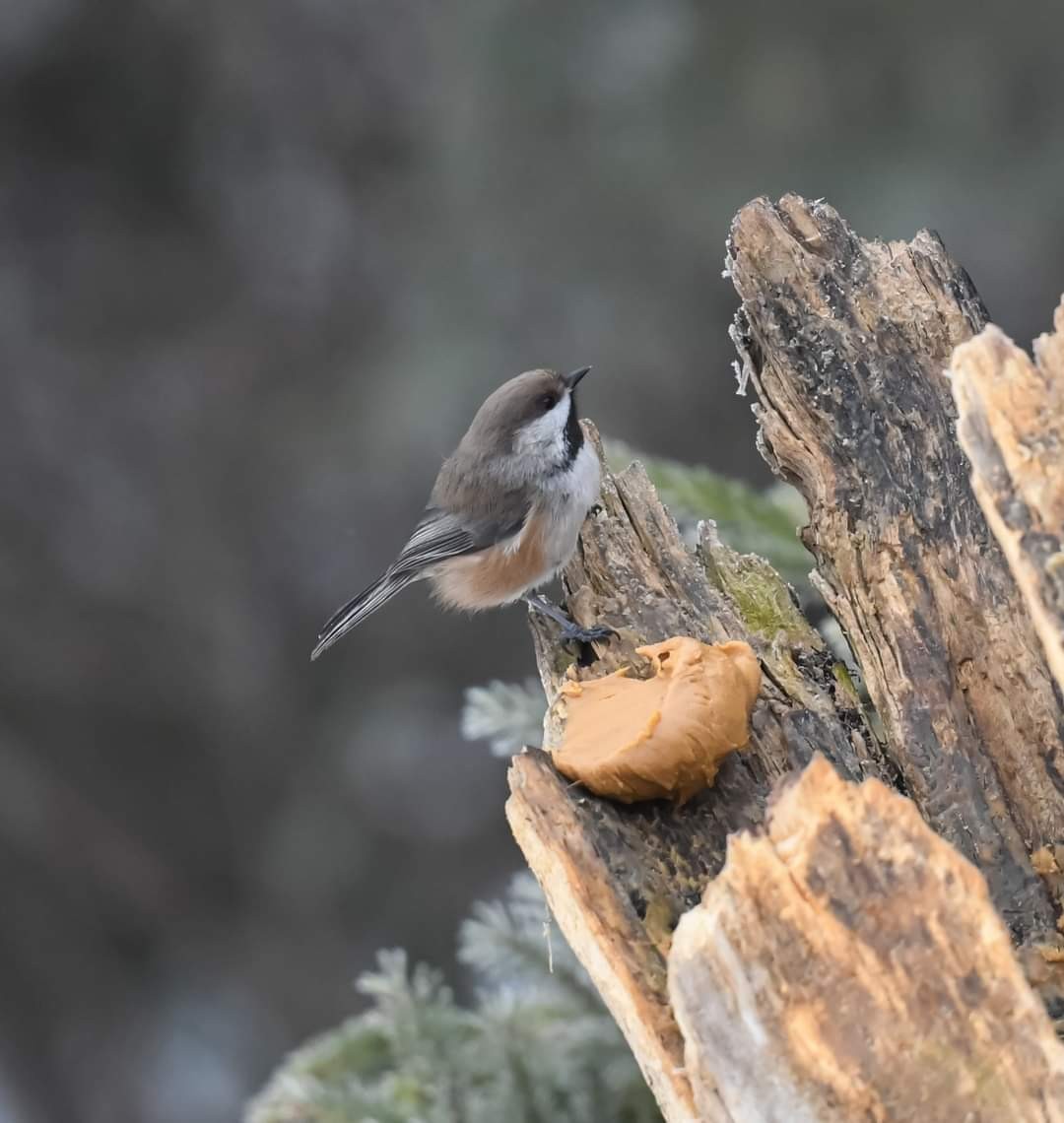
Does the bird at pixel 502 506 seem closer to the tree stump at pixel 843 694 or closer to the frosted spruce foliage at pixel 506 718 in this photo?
the frosted spruce foliage at pixel 506 718

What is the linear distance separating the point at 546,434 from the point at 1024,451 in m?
2.18

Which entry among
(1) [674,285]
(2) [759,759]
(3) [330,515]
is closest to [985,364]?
(2) [759,759]

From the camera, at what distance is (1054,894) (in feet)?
6.95

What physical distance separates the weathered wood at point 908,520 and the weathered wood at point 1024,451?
1.88 ft

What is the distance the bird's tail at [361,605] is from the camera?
3.86 meters

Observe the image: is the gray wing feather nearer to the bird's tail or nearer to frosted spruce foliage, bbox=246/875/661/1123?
the bird's tail

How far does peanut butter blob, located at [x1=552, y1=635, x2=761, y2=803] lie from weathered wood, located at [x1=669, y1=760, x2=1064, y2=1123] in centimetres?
A: 56

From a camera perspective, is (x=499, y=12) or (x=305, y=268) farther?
(x=305, y=268)

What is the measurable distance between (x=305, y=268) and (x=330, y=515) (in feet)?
4.35

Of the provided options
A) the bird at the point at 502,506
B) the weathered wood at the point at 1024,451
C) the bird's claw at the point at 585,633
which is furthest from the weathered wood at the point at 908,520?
the bird at the point at 502,506

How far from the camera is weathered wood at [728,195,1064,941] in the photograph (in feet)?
7.30

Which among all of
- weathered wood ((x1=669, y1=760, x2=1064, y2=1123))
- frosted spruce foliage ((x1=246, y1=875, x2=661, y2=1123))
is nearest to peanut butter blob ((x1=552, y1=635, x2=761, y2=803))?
weathered wood ((x1=669, y1=760, x2=1064, y2=1123))

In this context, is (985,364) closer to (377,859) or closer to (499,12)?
(499,12)

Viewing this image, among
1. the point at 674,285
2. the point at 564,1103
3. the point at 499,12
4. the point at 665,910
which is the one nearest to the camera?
the point at 665,910
